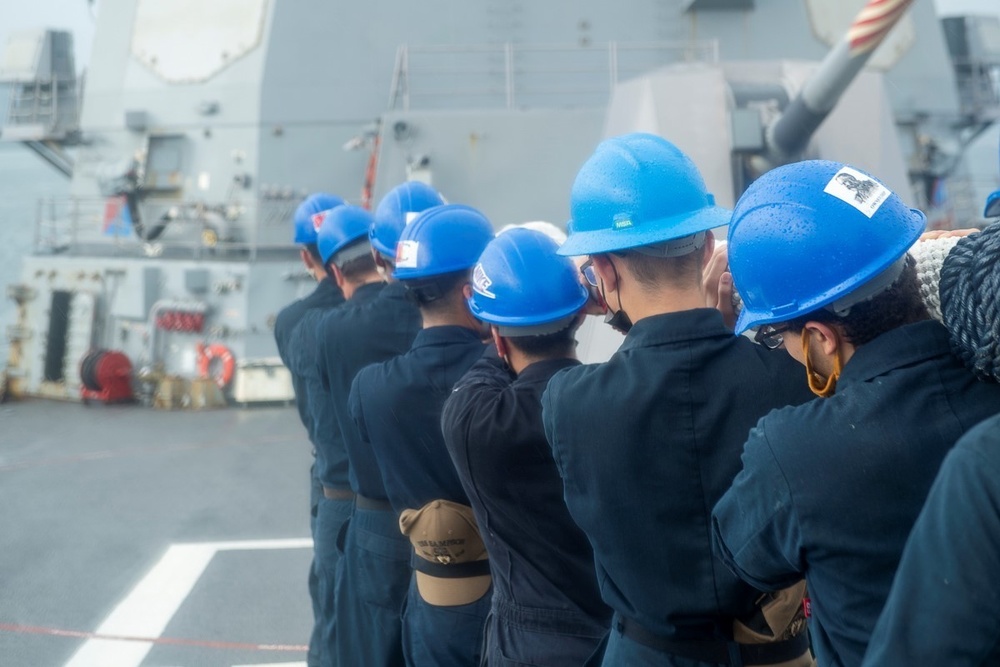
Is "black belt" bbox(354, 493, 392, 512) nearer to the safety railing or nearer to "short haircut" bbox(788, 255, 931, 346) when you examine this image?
"short haircut" bbox(788, 255, 931, 346)

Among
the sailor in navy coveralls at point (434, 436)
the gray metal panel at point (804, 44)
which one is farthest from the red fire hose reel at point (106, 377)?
the sailor in navy coveralls at point (434, 436)

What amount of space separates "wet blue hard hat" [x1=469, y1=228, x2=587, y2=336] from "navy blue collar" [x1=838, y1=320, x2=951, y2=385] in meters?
0.80

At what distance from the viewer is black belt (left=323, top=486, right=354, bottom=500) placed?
10.1ft

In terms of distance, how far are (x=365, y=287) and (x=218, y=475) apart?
399 cm

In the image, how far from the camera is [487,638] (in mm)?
1960

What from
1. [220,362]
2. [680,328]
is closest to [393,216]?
[680,328]

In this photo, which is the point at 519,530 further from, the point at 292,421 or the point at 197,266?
the point at 197,266

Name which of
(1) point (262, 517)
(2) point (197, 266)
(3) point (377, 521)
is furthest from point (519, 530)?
(2) point (197, 266)

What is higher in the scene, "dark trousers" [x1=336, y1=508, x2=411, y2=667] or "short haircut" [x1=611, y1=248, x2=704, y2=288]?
"short haircut" [x1=611, y1=248, x2=704, y2=288]

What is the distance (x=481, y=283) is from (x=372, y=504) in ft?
3.60

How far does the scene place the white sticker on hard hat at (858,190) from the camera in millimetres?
1130

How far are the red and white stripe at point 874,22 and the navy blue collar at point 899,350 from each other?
1112 millimetres

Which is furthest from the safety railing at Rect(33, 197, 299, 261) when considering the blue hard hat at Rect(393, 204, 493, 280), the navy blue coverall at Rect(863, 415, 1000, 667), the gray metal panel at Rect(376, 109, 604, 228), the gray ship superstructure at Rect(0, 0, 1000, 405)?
the navy blue coverall at Rect(863, 415, 1000, 667)

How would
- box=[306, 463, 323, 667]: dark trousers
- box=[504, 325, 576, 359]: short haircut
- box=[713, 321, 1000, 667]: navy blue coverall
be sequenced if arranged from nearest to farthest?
box=[713, 321, 1000, 667]: navy blue coverall → box=[504, 325, 576, 359]: short haircut → box=[306, 463, 323, 667]: dark trousers
